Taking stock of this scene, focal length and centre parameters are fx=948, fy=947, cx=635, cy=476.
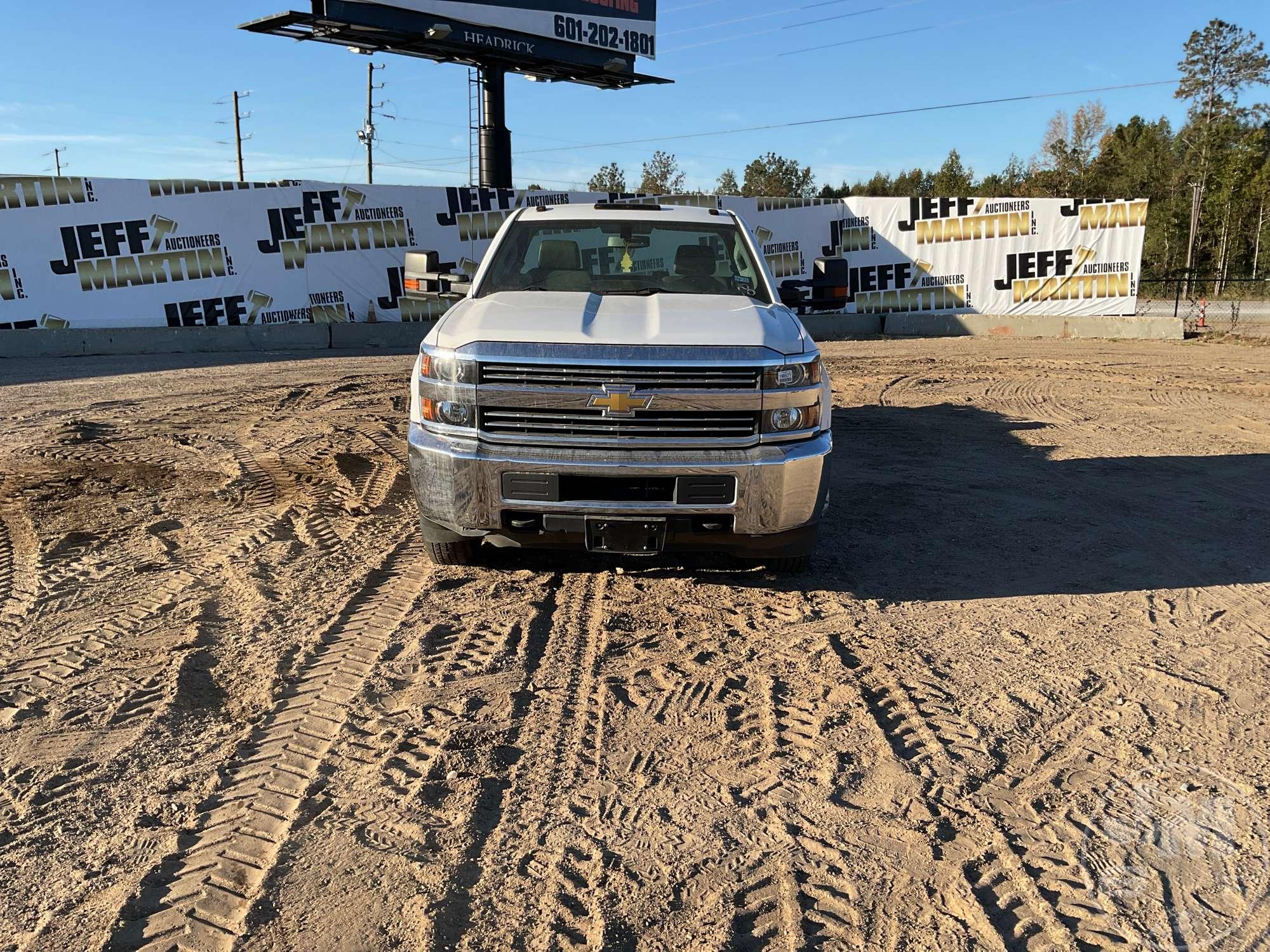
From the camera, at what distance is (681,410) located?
15.0 feet

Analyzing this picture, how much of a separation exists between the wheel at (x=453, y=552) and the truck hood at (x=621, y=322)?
1.11 m

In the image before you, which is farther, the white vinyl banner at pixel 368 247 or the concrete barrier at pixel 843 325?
the concrete barrier at pixel 843 325

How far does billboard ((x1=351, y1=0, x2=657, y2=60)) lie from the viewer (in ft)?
72.1

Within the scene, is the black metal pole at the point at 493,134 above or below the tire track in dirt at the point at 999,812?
above

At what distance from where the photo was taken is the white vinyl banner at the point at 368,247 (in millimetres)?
16891

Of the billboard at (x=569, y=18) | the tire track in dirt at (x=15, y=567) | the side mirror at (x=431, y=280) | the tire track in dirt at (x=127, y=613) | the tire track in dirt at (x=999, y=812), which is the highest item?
the billboard at (x=569, y=18)

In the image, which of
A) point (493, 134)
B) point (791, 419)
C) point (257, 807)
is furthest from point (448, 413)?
point (493, 134)

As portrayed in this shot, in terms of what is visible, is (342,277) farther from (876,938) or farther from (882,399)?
(876,938)

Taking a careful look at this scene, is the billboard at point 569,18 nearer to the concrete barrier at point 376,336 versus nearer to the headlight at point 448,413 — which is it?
the concrete barrier at point 376,336

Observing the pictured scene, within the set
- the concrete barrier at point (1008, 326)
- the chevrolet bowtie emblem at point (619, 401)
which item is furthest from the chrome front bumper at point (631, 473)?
the concrete barrier at point (1008, 326)

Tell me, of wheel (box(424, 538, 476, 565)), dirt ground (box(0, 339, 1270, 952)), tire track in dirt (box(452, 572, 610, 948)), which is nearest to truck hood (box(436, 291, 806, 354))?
wheel (box(424, 538, 476, 565))

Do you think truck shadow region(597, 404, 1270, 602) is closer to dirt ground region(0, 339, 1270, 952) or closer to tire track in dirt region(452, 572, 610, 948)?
dirt ground region(0, 339, 1270, 952)

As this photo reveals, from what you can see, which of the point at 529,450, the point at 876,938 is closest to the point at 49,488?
the point at 529,450

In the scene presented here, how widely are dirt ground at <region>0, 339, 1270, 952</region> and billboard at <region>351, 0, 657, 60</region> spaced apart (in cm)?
1805
